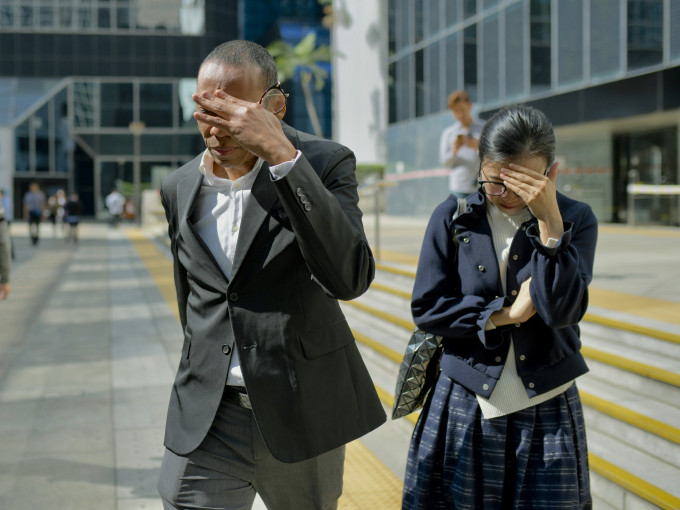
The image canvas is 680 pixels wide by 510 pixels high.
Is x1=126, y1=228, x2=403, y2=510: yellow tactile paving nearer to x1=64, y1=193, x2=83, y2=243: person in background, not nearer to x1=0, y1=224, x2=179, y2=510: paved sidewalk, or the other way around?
x1=0, y1=224, x2=179, y2=510: paved sidewalk

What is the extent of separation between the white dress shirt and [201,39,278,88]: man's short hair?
0.24 meters

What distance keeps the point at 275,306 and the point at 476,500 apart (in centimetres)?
97

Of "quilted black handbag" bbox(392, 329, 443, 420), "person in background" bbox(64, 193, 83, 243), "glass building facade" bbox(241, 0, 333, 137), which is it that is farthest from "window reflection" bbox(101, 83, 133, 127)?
"quilted black handbag" bbox(392, 329, 443, 420)

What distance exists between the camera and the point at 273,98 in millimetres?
2078

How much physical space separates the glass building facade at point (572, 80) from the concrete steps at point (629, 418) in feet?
41.5

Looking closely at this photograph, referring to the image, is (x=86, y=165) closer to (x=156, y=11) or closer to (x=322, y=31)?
(x=156, y=11)

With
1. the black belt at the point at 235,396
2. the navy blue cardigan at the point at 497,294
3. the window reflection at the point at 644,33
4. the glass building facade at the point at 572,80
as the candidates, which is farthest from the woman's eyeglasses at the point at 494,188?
the window reflection at the point at 644,33

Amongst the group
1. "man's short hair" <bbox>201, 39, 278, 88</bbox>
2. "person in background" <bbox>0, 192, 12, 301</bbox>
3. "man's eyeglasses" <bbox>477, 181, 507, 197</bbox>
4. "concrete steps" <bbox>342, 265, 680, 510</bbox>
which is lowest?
"concrete steps" <bbox>342, 265, 680, 510</bbox>

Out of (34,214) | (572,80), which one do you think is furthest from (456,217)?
(34,214)

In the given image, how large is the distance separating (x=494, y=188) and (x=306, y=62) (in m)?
44.5

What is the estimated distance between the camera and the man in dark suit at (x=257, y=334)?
2078 mm

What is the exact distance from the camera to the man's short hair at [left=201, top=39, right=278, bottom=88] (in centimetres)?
205

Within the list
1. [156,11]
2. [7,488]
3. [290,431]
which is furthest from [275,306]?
[156,11]

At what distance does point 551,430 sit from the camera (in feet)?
8.48
